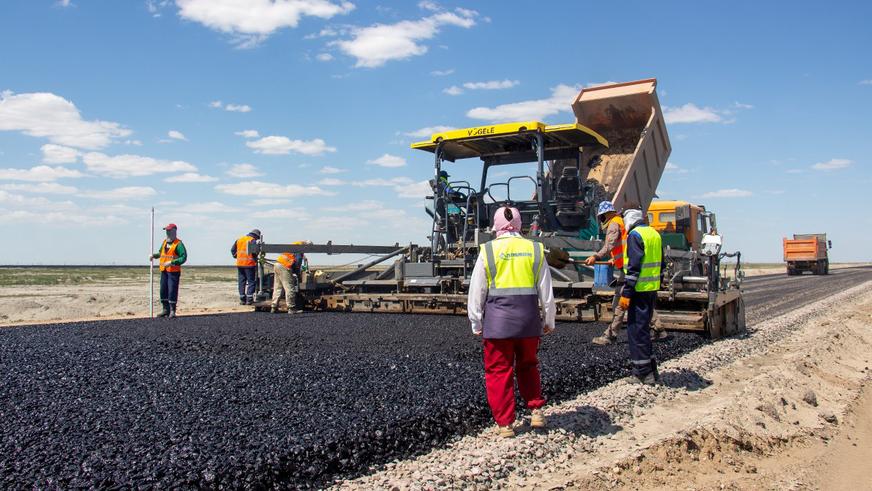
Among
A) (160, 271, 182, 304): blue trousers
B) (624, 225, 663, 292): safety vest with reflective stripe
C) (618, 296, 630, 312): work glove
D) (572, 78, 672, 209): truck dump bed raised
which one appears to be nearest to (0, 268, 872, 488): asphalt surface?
(618, 296, 630, 312): work glove

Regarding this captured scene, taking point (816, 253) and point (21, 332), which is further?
point (816, 253)

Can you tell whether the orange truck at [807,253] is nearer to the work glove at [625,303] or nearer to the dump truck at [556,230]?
the dump truck at [556,230]

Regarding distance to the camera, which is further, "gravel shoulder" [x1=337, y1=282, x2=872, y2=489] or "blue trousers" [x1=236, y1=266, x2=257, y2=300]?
"blue trousers" [x1=236, y1=266, x2=257, y2=300]

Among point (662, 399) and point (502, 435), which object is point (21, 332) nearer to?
point (502, 435)

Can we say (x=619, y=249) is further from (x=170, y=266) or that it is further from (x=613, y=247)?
(x=170, y=266)

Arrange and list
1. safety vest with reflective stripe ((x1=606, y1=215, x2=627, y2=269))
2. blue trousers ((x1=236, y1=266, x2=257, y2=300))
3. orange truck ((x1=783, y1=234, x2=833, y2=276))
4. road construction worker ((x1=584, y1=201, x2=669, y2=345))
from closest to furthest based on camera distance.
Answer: road construction worker ((x1=584, y1=201, x2=669, y2=345))
safety vest with reflective stripe ((x1=606, y1=215, x2=627, y2=269))
blue trousers ((x1=236, y1=266, x2=257, y2=300))
orange truck ((x1=783, y1=234, x2=833, y2=276))

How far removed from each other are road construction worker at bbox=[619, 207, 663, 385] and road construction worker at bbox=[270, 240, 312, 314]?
5.66 m

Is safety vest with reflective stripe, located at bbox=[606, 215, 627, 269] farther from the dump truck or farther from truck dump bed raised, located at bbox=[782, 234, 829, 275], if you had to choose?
truck dump bed raised, located at bbox=[782, 234, 829, 275]

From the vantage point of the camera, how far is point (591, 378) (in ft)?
18.2

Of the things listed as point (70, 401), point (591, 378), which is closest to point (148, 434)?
point (70, 401)

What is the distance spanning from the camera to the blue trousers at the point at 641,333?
5527mm

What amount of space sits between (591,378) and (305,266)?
626 centimetres

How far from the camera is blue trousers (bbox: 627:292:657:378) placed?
5.53 metres

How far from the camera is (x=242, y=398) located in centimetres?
439
